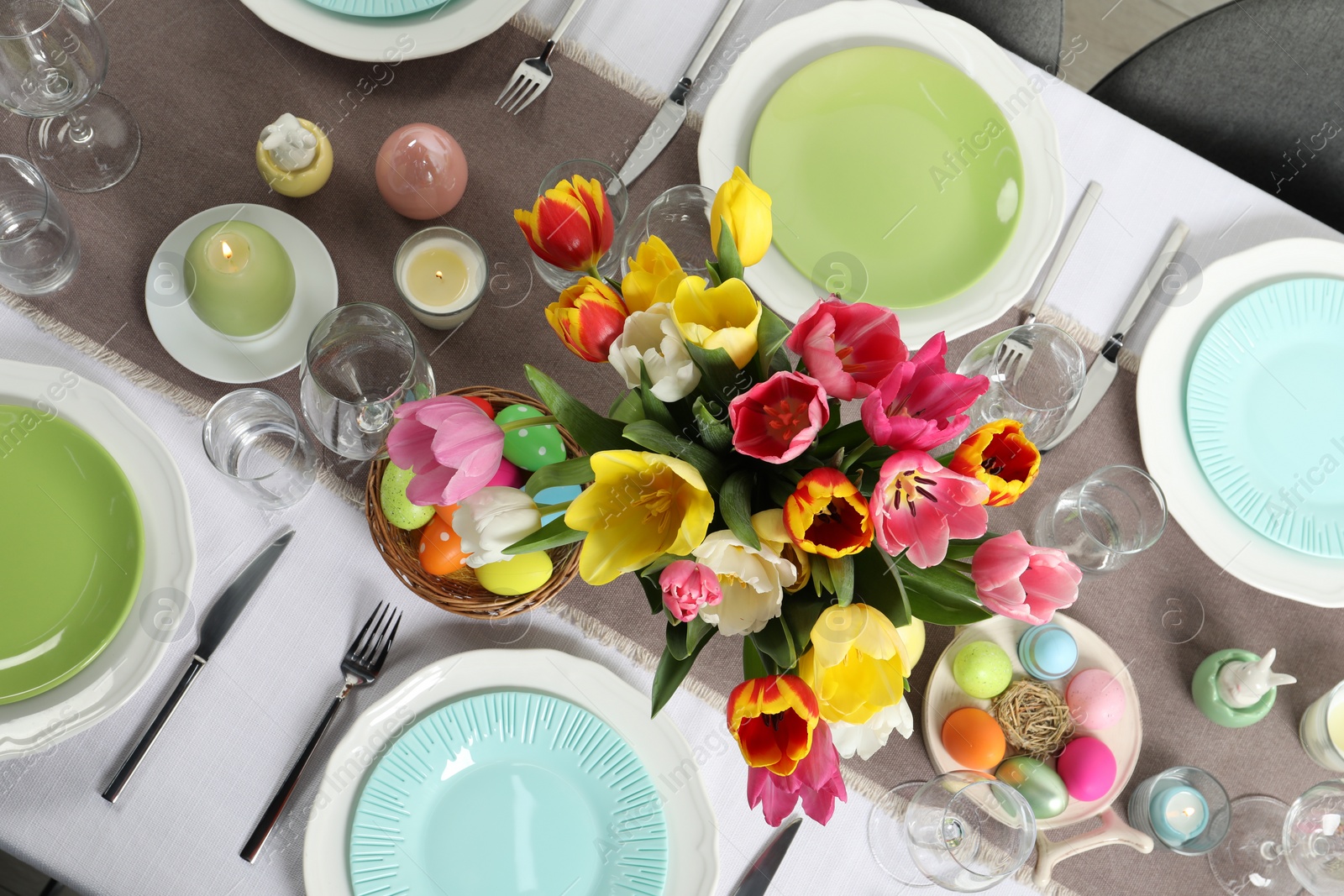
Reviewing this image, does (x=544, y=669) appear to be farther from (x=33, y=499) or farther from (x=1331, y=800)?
(x=1331, y=800)

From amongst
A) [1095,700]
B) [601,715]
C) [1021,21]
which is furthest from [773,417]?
[1021,21]

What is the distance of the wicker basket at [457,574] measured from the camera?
0.78 m

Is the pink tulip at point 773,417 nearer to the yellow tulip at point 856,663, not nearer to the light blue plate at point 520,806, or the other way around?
the yellow tulip at point 856,663

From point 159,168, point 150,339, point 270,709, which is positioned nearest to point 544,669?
point 270,709

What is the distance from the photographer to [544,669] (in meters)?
0.85

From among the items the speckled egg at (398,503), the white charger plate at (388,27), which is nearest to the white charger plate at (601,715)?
the speckled egg at (398,503)

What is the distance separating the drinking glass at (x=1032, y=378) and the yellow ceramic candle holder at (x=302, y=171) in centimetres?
67

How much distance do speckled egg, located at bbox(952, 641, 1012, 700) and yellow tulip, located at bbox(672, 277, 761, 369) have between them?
496mm

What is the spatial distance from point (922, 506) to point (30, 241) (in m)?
0.89

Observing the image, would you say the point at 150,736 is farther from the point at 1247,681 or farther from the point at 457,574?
the point at 1247,681

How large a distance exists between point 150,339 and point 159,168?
182mm

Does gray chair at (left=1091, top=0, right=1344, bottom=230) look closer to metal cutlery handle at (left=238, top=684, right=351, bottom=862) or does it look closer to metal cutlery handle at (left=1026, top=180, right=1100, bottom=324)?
metal cutlery handle at (left=1026, top=180, right=1100, bottom=324)

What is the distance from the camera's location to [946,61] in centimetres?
92

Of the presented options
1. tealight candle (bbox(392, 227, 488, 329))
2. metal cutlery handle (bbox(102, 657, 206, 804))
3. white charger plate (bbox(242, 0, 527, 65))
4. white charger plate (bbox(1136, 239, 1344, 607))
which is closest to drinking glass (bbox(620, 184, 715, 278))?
tealight candle (bbox(392, 227, 488, 329))
